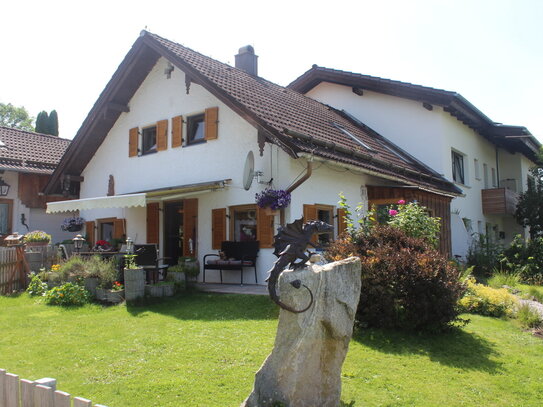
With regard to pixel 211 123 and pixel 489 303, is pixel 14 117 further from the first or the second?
pixel 489 303

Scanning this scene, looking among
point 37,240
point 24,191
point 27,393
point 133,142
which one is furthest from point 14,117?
point 27,393

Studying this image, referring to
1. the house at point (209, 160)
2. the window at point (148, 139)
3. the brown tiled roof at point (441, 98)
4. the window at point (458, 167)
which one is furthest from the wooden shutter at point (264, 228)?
the window at point (458, 167)

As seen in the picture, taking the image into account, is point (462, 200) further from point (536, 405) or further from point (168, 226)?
point (536, 405)

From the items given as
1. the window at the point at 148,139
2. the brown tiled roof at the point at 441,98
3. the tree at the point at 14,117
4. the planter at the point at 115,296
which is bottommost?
the planter at the point at 115,296

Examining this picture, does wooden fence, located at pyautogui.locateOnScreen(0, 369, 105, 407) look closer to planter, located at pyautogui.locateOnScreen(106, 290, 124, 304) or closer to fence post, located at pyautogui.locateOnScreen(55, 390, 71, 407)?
fence post, located at pyautogui.locateOnScreen(55, 390, 71, 407)

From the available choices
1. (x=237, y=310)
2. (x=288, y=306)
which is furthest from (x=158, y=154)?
(x=288, y=306)

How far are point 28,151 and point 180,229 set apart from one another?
9.27 meters

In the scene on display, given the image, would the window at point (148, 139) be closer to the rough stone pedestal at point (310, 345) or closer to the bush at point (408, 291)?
the bush at point (408, 291)

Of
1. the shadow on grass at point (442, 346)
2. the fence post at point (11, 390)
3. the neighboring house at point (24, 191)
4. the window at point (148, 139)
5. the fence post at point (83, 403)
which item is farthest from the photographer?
the neighboring house at point (24, 191)

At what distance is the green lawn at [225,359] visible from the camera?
4.69m

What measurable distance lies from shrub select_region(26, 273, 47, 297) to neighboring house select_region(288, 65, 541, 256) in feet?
27.1

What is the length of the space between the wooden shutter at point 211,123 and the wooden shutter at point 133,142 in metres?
3.30

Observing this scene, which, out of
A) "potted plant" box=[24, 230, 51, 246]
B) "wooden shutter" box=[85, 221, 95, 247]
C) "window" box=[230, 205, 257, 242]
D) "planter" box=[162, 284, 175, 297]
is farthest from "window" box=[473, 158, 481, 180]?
"potted plant" box=[24, 230, 51, 246]

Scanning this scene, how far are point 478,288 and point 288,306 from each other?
6201 millimetres
